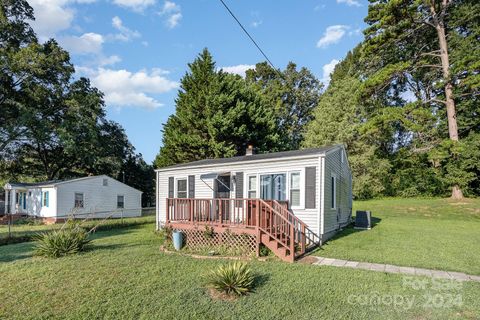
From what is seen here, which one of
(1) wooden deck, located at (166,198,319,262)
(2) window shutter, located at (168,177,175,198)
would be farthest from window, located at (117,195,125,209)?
(1) wooden deck, located at (166,198,319,262)

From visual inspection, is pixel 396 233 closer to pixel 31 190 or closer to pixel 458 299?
pixel 458 299

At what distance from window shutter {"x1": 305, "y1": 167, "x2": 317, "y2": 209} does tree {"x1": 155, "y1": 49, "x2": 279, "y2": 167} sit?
41.6ft

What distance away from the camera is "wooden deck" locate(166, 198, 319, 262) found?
8.06 meters

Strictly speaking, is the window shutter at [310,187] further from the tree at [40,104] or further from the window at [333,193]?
the tree at [40,104]

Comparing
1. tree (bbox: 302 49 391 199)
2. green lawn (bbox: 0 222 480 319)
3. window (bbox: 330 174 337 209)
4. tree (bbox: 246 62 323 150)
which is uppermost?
tree (bbox: 246 62 323 150)

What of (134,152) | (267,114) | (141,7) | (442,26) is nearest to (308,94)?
(267,114)

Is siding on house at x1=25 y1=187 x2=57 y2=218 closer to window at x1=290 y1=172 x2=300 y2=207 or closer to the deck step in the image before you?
window at x1=290 y1=172 x2=300 y2=207

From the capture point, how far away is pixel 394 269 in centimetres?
667

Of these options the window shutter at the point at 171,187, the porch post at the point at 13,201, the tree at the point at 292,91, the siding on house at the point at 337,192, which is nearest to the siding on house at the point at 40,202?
the porch post at the point at 13,201

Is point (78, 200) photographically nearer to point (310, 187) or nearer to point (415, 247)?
point (310, 187)

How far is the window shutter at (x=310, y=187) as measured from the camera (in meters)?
9.69

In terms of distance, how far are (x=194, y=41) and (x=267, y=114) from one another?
16.2 metres

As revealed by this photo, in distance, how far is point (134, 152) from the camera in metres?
35.4

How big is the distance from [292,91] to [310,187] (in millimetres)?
28219
